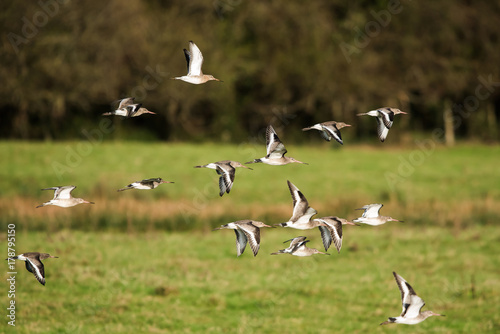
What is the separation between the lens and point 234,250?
22844 mm

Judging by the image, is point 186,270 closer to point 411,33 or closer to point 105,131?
point 105,131

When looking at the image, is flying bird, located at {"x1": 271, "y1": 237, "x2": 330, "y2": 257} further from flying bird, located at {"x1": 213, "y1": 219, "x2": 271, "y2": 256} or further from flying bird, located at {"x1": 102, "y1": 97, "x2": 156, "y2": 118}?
flying bird, located at {"x1": 102, "y1": 97, "x2": 156, "y2": 118}

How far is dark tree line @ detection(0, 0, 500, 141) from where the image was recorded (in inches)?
1967

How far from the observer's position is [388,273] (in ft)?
66.8

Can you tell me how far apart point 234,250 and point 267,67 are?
115 ft

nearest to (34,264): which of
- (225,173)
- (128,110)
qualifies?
(128,110)

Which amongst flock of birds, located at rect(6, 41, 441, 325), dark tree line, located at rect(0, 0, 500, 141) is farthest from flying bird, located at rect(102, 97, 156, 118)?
dark tree line, located at rect(0, 0, 500, 141)

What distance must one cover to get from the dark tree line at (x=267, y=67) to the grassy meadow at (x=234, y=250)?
30.3ft

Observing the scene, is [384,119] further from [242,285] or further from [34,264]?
[242,285]

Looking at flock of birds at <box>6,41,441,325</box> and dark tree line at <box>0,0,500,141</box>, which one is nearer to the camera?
flock of birds at <box>6,41,441,325</box>

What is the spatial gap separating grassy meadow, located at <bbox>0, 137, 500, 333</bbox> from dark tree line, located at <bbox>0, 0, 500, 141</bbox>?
923 centimetres

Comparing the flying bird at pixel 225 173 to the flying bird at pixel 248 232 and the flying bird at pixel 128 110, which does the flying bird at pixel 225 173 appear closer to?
the flying bird at pixel 248 232

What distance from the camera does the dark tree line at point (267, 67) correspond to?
1967 inches

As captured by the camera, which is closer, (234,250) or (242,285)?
(242,285)
